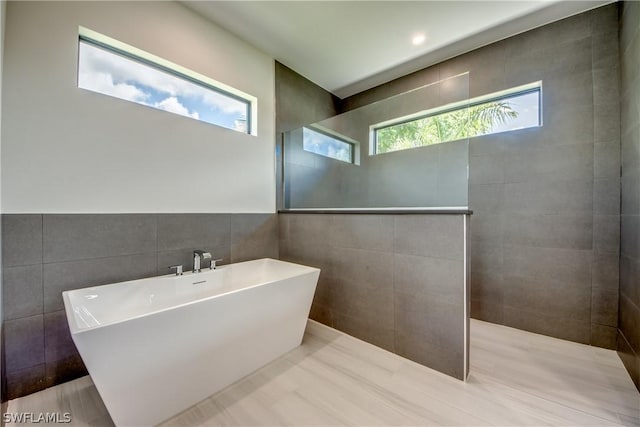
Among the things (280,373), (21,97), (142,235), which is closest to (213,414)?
(280,373)

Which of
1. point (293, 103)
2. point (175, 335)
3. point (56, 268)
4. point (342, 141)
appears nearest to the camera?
point (175, 335)

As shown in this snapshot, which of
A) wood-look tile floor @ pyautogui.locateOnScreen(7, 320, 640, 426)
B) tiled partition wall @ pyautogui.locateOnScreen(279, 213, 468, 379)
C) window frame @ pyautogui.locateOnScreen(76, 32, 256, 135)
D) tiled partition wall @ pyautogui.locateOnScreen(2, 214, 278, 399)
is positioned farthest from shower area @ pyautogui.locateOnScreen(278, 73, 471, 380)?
tiled partition wall @ pyautogui.locateOnScreen(2, 214, 278, 399)

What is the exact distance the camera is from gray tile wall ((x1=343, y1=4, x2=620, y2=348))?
1.98 metres

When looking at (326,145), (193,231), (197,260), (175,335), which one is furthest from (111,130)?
(326,145)

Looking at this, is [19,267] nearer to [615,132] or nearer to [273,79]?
[273,79]

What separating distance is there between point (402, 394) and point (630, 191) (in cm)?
210

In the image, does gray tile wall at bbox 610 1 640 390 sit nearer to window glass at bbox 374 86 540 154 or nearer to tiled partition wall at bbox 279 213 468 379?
window glass at bbox 374 86 540 154

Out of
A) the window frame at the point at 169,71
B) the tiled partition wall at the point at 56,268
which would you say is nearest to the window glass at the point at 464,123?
the window frame at the point at 169,71

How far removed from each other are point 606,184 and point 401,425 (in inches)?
94.9

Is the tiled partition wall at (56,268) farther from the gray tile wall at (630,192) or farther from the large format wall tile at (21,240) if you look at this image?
the gray tile wall at (630,192)

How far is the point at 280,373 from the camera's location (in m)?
1.69

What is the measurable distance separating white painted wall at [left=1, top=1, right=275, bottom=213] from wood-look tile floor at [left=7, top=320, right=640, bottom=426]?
1280mm

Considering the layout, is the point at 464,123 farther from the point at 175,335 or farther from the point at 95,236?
the point at 95,236

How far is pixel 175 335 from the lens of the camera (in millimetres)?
1245
